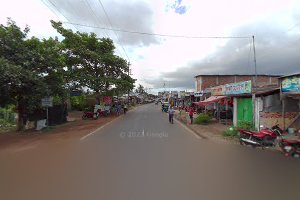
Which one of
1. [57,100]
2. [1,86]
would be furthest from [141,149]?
[57,100]

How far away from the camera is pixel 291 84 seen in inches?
543

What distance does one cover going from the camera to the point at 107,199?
532 centimetres

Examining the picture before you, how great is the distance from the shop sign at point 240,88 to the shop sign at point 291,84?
3.44 metres

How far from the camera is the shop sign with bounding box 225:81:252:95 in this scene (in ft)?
59.9

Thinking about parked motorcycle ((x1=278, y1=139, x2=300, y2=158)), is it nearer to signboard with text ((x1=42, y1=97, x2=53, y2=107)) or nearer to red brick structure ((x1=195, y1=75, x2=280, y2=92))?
signboard with text ((x1=42, y1=97, x2=53, y2=107))

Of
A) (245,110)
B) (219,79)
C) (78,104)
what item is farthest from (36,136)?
(219,79)

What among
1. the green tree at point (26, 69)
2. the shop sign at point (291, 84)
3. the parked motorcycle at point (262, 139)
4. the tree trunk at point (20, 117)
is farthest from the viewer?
the tree trunk at point (20, 117)

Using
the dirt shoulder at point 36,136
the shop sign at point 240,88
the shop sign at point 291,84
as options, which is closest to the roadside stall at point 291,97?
the shop sign at point 291,84

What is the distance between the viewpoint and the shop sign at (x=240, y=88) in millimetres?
18261

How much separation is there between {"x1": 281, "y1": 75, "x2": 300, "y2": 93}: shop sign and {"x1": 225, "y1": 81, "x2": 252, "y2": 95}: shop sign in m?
3.44

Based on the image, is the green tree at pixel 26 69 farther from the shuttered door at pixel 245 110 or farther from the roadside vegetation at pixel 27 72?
the shuttered door at pixel 245 110

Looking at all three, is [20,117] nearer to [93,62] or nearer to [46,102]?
[46,102]

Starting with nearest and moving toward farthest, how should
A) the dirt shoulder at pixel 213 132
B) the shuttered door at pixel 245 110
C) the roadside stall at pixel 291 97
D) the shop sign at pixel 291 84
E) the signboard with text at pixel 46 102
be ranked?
the shop sign at pixel 291 84 → the roadside stall at pixel 291 97 → the dirt shoulder at pixel 213 132 → the shuttered door at pixel 245 110 → the signboard with text at pixel 46 102

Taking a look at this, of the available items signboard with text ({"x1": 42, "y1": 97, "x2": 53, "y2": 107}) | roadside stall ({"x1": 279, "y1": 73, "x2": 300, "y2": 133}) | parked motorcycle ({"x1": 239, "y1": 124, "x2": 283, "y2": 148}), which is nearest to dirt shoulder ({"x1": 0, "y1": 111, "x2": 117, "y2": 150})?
signboard with text ({"x1": 42, "y1": 97, "x2": 53, "y2": 107})
